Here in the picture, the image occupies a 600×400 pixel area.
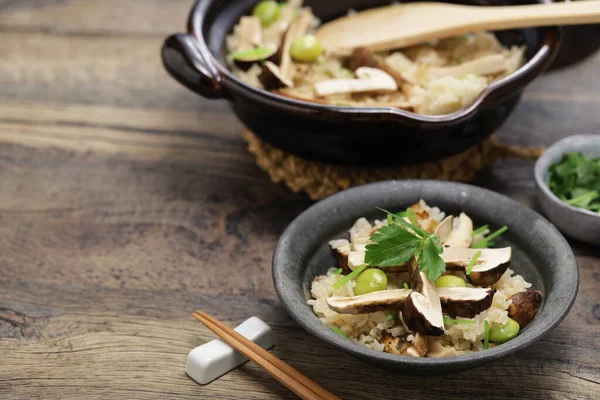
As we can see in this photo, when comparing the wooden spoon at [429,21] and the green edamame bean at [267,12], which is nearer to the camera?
the wooden spoon at [429,21]

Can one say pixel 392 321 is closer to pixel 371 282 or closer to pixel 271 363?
pixel 371 282

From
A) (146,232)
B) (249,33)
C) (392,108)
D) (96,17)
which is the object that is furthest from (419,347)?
(96,17)

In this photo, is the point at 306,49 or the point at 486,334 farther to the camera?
the point at 306,49

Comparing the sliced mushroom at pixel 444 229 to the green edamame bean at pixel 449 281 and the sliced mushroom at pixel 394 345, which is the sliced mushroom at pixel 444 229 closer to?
the green edamame bean at pixel 449 281

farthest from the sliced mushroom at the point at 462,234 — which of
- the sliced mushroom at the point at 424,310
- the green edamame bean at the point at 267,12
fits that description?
the green edamame bean at the point at 267,12

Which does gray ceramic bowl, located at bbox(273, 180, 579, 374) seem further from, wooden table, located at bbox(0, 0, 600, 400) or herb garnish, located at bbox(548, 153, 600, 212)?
herb garnish, located at bbox(548, 153, 600, 212)

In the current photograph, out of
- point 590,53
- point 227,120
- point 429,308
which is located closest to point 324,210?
point 429,308
